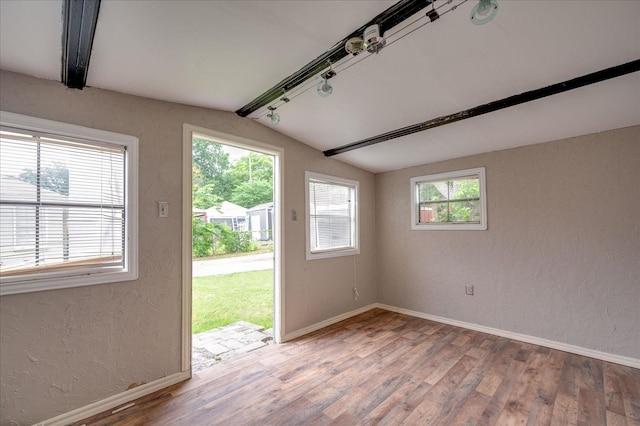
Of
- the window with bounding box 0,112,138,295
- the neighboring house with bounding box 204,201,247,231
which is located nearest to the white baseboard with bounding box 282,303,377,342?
the window with bounding box 0,112,138,295

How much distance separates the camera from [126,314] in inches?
85.0

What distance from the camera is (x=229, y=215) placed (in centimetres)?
790

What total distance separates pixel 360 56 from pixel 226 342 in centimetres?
319

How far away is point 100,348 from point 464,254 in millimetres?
3831

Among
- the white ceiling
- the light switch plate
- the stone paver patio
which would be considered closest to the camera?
the white ceiling

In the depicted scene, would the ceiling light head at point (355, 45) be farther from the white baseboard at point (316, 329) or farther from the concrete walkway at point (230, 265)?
the concrete walkway at point (230, 265)

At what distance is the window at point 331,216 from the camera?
12.0 ft

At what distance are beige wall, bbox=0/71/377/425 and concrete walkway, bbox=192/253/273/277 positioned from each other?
394cm

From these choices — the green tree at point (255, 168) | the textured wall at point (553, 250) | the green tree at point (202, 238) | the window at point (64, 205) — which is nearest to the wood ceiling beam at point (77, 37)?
the window at point (64, 205)

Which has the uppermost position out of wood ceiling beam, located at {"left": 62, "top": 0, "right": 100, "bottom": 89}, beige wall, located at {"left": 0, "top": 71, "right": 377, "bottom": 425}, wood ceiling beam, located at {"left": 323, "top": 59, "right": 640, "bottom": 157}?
wood ceiling beam, located at {"left": 62, "top": 0, "right": 100, "bottom": 89}

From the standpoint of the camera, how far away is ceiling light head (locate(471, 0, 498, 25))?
126 centimetres

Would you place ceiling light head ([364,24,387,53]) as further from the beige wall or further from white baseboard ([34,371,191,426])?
white baseboard ([34,371,191,426])

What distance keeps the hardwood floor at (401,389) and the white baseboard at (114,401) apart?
0.06 metres

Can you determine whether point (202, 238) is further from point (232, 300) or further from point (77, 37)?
point (77, 37)
